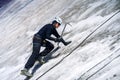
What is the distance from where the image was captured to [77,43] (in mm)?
8727

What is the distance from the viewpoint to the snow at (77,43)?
6.62 m

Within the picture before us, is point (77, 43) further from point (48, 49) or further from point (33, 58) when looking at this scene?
point (33, 58)

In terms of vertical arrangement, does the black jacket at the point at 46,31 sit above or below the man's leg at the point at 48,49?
above

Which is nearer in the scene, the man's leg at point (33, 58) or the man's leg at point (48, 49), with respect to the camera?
the man's leg at point (33, 58)

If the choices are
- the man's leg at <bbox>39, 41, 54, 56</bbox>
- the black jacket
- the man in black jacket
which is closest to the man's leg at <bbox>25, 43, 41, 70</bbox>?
the man in black jacket

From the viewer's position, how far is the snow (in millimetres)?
6625

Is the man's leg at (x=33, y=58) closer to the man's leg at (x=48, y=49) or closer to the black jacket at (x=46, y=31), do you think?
the black jacket at (x=46, y=31)

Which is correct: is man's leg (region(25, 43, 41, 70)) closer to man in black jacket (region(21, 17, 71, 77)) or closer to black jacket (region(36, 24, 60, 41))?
man in black jacket (region(21, 17, 71, 77))

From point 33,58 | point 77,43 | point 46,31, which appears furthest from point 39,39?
point 77,43

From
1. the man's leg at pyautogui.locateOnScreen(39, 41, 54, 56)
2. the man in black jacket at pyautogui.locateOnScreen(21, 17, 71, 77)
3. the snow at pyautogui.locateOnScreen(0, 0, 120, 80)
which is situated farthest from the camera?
the man's leg at pyautogui.locateOnScreen(39, 41, 54, 56)

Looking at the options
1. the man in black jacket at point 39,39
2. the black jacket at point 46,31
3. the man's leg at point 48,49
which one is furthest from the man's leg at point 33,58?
the man's leg at point 48,49

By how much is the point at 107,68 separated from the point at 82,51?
186cm

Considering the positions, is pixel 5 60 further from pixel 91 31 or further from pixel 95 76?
pixel 95 76

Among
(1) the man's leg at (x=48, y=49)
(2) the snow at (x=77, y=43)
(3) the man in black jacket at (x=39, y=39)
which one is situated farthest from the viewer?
(1) the man's leg at (x=48, y=49)
